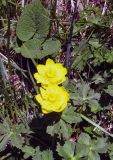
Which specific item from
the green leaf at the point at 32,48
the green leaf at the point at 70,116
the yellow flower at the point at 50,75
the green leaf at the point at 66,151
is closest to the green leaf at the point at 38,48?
the green leaf at the point at 32,48

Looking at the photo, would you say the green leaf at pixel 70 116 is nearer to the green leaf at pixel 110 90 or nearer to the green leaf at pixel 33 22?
the green leaf at pixel 110 90

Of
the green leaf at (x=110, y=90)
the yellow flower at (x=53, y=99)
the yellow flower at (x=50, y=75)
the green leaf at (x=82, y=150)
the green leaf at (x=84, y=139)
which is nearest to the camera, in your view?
the yellow flower at (x=53, y=99)

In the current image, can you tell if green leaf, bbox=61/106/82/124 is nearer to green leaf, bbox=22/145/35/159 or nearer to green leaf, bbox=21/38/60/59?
green leaf, bbox=22/145/35/159

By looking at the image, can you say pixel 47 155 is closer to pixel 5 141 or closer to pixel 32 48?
pixel 5 141

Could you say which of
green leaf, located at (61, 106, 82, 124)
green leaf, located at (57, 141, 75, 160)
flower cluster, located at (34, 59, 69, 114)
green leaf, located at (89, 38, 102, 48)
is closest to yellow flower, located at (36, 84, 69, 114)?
flower cluster, located at (34, 59, 69, 114)

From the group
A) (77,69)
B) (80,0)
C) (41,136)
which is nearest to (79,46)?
(77,69)

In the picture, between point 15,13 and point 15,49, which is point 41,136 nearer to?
point 15,49
